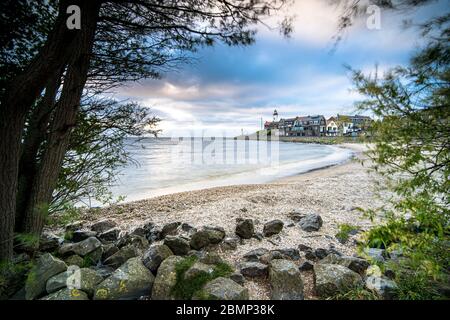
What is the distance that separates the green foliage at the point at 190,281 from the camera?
7.79 feet

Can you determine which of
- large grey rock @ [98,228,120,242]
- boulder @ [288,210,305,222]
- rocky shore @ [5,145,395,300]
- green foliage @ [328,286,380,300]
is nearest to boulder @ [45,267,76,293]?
rocky shore @ [5,145,395,300]

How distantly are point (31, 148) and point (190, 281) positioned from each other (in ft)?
10.0

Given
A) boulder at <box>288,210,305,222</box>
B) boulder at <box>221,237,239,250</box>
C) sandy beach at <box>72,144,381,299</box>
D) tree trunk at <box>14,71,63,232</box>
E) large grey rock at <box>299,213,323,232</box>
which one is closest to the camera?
tree trunk at <box>14,71,63,232</box>

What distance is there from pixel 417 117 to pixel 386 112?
0.26 metres

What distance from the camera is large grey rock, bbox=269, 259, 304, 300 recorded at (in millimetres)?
2490

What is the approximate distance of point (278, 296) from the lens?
250cm

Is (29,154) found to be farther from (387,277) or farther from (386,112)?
(387,277)

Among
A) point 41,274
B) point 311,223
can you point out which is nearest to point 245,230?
point 311,223

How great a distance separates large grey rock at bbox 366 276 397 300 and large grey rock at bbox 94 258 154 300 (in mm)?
2720

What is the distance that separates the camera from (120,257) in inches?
128

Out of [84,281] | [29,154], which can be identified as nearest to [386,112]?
[84,281]

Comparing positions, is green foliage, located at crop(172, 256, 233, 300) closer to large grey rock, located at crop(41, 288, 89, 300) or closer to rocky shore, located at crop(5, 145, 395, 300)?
rocky shore, located at crop(5, 145, 395, 300)

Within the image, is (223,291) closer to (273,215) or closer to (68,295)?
(68,295)

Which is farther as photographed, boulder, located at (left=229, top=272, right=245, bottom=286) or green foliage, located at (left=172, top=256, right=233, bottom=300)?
boulder, located at (left=229, top=272, right=245, bottom=286)
